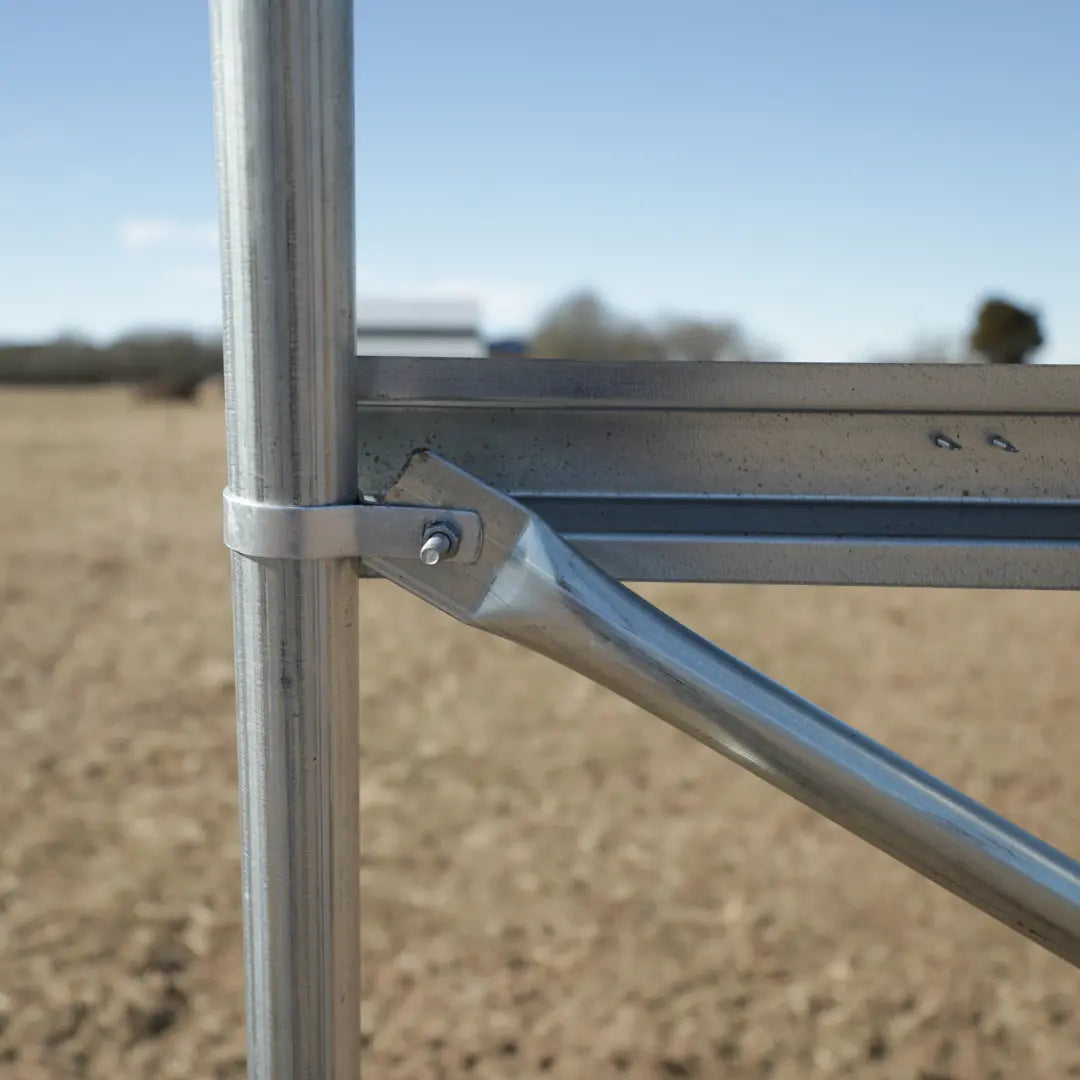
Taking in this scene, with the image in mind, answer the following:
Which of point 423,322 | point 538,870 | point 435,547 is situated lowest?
point 538,870

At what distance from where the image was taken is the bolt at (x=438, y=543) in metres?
0.78

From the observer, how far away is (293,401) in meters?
0.77

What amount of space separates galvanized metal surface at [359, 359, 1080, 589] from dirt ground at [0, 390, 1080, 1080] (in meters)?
1.42

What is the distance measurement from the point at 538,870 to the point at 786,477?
74.5 inches

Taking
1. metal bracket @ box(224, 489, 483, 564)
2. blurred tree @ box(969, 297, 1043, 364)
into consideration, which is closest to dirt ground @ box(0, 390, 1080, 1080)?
metal bracket @ box(224, 489, 483, 564)

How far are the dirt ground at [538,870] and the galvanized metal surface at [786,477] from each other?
4.65ft

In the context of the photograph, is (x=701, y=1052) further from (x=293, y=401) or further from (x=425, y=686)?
(x=425, y=686)

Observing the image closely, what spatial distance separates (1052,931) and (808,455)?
1.27 ft

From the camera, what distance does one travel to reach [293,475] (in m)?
0.78

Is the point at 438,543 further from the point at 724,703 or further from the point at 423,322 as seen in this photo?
the point at 423,322

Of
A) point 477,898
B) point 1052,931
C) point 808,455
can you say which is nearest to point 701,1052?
point 477,898

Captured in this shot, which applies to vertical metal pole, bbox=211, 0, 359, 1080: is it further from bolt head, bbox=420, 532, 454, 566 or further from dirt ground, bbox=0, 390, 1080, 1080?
dirt ground, bbox=0, 390, 1080, 1080

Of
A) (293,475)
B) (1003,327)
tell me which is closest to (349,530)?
(293,475)

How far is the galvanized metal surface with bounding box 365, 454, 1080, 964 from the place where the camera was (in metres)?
0.80
